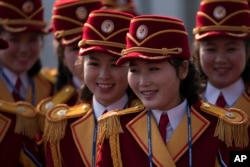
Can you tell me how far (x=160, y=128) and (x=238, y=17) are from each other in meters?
1.08

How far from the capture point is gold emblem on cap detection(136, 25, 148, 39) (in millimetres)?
4785

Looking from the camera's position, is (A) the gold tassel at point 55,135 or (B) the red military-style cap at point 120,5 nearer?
(A) the gold tassel at point 55,135

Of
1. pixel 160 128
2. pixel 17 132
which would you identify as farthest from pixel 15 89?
pixel 160 128

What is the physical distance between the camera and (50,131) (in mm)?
5215

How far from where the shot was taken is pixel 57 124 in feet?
17.2

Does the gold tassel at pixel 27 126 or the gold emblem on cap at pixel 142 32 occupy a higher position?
the gold emblem on cap at pixel 142 32

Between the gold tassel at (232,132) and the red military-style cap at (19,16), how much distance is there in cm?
186

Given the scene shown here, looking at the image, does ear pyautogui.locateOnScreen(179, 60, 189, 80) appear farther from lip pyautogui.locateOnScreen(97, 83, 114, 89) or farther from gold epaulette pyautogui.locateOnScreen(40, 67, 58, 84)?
gold epaulette pyautogui.locateOnScreen(40, 67, 58, 84)

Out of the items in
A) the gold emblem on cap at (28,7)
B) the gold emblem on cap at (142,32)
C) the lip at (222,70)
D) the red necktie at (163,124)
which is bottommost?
the red necktie at (163,124)

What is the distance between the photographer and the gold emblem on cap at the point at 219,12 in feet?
18.5

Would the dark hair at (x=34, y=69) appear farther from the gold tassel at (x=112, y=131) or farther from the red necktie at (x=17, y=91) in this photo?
the gold tassel at (x=112, y=131)

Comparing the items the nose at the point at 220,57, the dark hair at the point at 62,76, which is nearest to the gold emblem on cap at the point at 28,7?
the dark hair at the point at 62,76

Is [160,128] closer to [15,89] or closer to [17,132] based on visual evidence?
[17,132]

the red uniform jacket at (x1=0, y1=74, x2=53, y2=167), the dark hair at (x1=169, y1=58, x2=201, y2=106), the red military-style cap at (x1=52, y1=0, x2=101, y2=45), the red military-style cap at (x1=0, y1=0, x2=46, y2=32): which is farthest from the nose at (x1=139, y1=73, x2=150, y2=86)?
the red military-style cap at (x1=0, y1=0, x2=46, y2=32)
